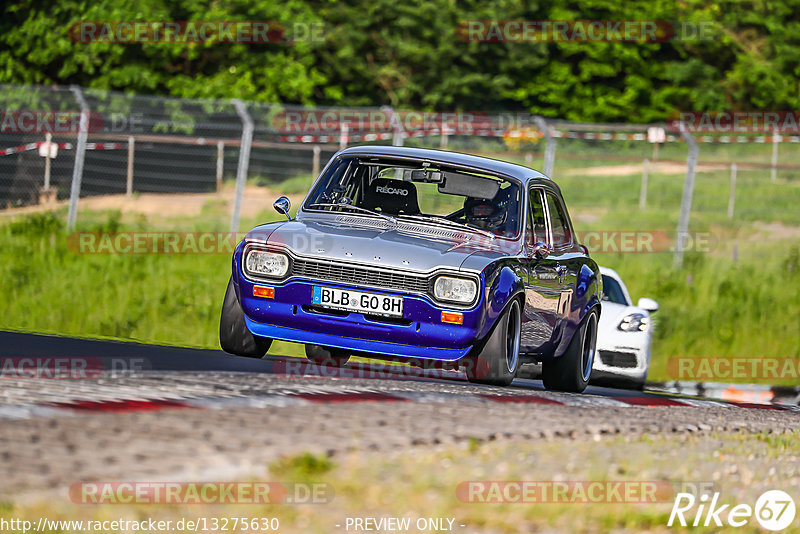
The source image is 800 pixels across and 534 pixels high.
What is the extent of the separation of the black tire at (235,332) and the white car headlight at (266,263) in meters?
0.24

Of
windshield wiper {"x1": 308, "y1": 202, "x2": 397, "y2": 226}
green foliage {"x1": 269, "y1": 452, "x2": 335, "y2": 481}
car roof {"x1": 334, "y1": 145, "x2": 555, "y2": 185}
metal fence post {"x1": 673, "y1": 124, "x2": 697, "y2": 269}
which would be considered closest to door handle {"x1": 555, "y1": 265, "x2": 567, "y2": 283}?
car roof {"x1": 334, "y1": 145, "x2": 555, "y2": 185}

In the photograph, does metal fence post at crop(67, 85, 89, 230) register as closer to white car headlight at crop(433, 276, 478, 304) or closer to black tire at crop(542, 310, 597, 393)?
black tire at crop(542, 310, 597, 393)

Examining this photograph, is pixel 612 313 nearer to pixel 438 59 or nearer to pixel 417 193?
pixel 417 193

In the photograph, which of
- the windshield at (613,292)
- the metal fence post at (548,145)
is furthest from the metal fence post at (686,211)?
the windshield at (613,292)

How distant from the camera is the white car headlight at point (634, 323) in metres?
13.0

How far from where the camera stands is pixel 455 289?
27.9ft

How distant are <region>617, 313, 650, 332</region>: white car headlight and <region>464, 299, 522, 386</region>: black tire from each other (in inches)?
161

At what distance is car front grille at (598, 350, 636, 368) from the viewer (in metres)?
12.8

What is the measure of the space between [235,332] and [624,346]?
195 inches

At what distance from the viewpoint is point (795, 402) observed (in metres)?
14.1

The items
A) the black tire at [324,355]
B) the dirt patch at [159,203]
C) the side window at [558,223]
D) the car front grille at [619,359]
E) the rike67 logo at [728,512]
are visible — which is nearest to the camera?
the rike67 logo at [728,512]

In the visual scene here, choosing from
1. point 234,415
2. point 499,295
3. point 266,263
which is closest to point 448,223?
point 499,295

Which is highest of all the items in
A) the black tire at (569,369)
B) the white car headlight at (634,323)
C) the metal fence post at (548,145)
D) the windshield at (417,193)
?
the metal fence post at (548,145)

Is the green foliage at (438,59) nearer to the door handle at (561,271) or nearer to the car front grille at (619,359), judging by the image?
the car front grille at (619,359)
